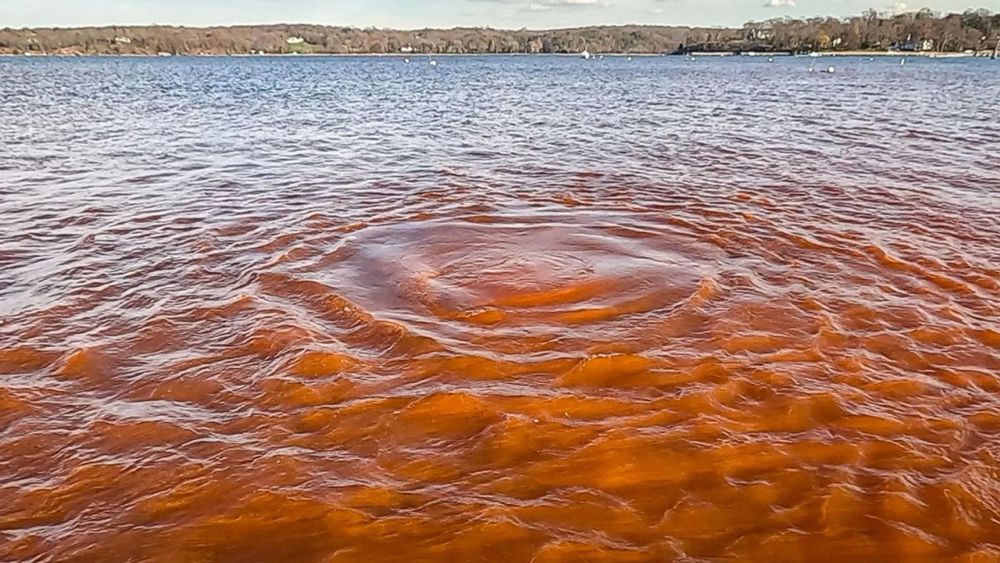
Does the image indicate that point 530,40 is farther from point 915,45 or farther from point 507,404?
point 507,404

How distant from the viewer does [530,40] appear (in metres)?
195

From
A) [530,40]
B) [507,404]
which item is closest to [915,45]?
[530,40]

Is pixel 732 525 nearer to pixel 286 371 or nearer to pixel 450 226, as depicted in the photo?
pixel 286 371

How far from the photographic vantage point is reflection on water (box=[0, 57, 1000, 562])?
3371 millimetres

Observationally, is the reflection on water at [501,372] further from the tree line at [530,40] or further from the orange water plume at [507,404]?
the tree line at [530,40]

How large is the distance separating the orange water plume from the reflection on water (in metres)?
0.02

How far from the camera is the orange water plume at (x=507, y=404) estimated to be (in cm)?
332

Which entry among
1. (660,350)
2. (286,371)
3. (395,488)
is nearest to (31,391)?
(286,371)

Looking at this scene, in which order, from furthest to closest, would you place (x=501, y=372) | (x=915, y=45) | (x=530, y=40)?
1. (x=530, y=40)
2. (x=915, y=45)
3. (x=501, y=372)

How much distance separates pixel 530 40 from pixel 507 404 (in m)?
206

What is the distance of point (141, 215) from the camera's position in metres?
9.63

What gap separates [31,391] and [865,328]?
22.7 feet

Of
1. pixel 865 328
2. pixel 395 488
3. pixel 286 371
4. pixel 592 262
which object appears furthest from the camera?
pixel 592 262

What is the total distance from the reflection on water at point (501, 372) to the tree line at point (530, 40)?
142 meters
